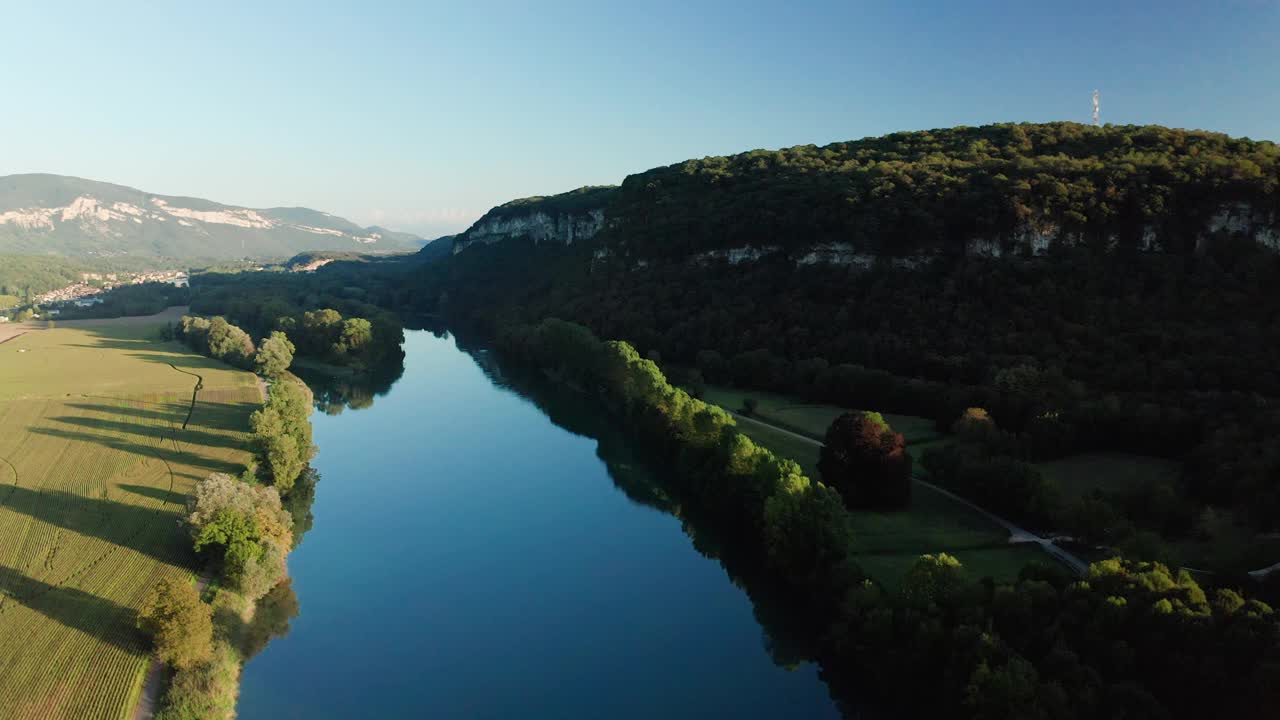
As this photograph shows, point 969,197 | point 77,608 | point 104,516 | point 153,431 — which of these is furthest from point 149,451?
point 969,197

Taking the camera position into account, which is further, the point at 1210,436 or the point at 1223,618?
the point at 1210,436

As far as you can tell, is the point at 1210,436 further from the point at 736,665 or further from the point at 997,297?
the point at 736,665

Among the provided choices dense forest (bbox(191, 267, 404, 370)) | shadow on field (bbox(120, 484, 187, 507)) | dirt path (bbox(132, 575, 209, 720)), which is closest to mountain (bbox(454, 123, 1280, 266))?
dense forest (bbox(191, 267, 404, 370))

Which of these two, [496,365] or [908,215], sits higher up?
[908,215]

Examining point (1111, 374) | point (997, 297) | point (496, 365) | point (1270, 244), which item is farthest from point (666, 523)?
point (496, 365)

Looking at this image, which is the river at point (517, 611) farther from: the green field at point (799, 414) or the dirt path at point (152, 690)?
the green field at point (799, 414)

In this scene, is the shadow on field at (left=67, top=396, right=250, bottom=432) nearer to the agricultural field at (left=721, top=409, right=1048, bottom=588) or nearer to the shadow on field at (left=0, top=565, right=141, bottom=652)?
the shadow on field at (left=0, top=565, right=141, bottom=652)

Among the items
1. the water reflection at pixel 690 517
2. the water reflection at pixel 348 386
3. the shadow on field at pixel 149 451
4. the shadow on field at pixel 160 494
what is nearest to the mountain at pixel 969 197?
the water reflection at pixel 690 517
